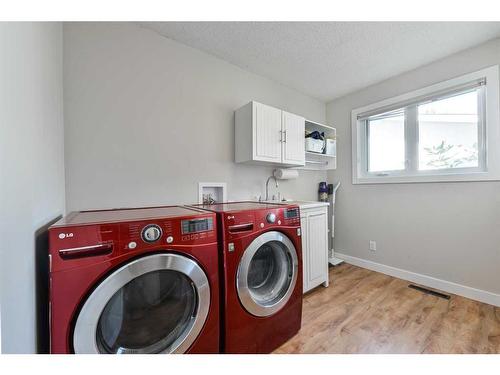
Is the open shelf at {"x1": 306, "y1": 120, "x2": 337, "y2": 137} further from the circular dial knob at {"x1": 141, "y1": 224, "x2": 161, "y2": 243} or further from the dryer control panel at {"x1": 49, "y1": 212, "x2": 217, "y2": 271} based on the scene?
the circular dial knob at {"x1": 141, "y1": 224, "x2": 161, "y2": 243}

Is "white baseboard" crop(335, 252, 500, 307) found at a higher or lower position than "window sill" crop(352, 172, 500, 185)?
lower

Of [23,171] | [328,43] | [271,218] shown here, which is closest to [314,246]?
[271,218]

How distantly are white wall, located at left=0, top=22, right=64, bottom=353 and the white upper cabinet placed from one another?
133cm

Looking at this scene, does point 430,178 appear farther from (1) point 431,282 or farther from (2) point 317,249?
(2) point 317,249

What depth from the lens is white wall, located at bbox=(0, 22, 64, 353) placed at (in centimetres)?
59

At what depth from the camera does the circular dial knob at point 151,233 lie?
2.91ft

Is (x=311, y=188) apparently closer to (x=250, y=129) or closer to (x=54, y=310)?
(x=250, y=129)

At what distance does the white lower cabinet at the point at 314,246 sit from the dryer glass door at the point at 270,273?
507 mm

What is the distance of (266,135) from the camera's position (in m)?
1.96

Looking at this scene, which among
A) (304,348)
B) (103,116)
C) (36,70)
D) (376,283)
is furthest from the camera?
(376,283)

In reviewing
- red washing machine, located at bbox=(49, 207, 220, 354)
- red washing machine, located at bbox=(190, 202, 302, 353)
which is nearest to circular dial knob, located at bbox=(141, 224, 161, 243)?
red washing machine, located at bbox=(49, 207, 220, 354)

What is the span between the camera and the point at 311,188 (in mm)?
2889
